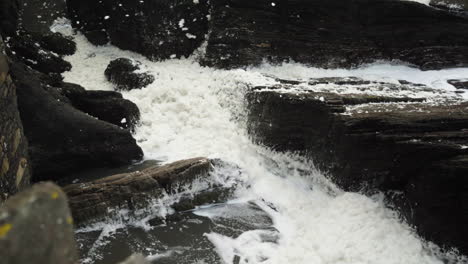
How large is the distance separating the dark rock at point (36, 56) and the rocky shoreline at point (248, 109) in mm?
40

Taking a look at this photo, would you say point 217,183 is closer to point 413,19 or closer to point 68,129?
point 68,129

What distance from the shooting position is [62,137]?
24.7 ft

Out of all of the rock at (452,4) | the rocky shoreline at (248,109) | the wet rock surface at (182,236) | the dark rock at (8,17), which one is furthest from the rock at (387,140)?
the dark rock at (8,17)

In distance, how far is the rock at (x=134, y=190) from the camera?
19.5ft

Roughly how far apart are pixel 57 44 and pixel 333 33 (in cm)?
757

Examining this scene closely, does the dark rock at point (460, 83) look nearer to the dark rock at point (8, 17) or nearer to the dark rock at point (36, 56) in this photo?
the dark rock at point (36, 56)

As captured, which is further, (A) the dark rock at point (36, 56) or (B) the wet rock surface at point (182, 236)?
(A) the dark rock at point (36, 56)

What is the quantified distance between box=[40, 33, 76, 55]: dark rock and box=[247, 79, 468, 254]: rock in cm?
629

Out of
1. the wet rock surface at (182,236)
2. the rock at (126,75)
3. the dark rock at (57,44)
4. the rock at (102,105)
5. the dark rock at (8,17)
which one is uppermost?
the dark rock at (8,17)

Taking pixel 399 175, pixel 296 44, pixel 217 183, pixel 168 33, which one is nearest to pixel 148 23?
pixel 168 33

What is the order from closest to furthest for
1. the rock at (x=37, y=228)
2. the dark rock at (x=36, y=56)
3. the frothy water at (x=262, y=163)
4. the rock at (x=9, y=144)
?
the rock at (x=37, y=228) < the rock at (x=9, y=144) < the frothy water at (x=262, y=163) < the dark rock at (x=36, y=56)

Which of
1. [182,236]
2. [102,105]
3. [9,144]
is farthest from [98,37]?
[182,236]

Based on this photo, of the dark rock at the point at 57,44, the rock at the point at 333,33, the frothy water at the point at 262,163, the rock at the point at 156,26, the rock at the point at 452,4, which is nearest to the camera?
the frothy water at the point at 262,163

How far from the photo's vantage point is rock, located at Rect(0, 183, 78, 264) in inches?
55.5
